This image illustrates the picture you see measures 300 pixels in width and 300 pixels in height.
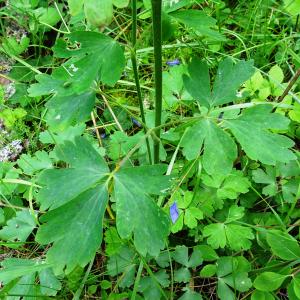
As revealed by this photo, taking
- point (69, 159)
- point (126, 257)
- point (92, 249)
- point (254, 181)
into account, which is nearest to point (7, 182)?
point (126, 257)

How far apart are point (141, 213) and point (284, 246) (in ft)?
1.75

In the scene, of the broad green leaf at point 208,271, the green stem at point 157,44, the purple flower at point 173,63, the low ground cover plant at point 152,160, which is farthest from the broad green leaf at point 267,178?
the purple flower at point 173,63

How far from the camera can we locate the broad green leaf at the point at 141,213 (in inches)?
43.9

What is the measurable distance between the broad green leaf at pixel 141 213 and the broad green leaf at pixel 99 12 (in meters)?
0.43

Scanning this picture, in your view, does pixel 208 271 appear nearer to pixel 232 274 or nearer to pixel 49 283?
pixel 232 274

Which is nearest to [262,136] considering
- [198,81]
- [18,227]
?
[198,81]

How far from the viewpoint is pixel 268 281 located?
1.39 meters

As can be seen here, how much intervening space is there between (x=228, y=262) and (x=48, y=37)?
1.68 m

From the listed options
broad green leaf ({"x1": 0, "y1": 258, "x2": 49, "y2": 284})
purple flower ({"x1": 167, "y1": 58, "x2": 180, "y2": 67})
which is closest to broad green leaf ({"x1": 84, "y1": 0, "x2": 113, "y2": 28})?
broad green leaf ({"x1": 0, "y1": 258, "x2": 49, "y2": 284})

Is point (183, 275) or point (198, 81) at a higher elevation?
point (198, 81)

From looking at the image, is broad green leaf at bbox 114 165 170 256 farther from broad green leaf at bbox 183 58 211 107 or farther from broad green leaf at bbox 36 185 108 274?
broad green leaf at bbox 183 58 211 107

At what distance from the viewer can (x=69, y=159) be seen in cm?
120

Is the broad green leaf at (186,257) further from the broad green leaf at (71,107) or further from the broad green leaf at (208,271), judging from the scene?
the broad green leaf at (71,107)

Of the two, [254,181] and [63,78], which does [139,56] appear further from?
[63,78]
